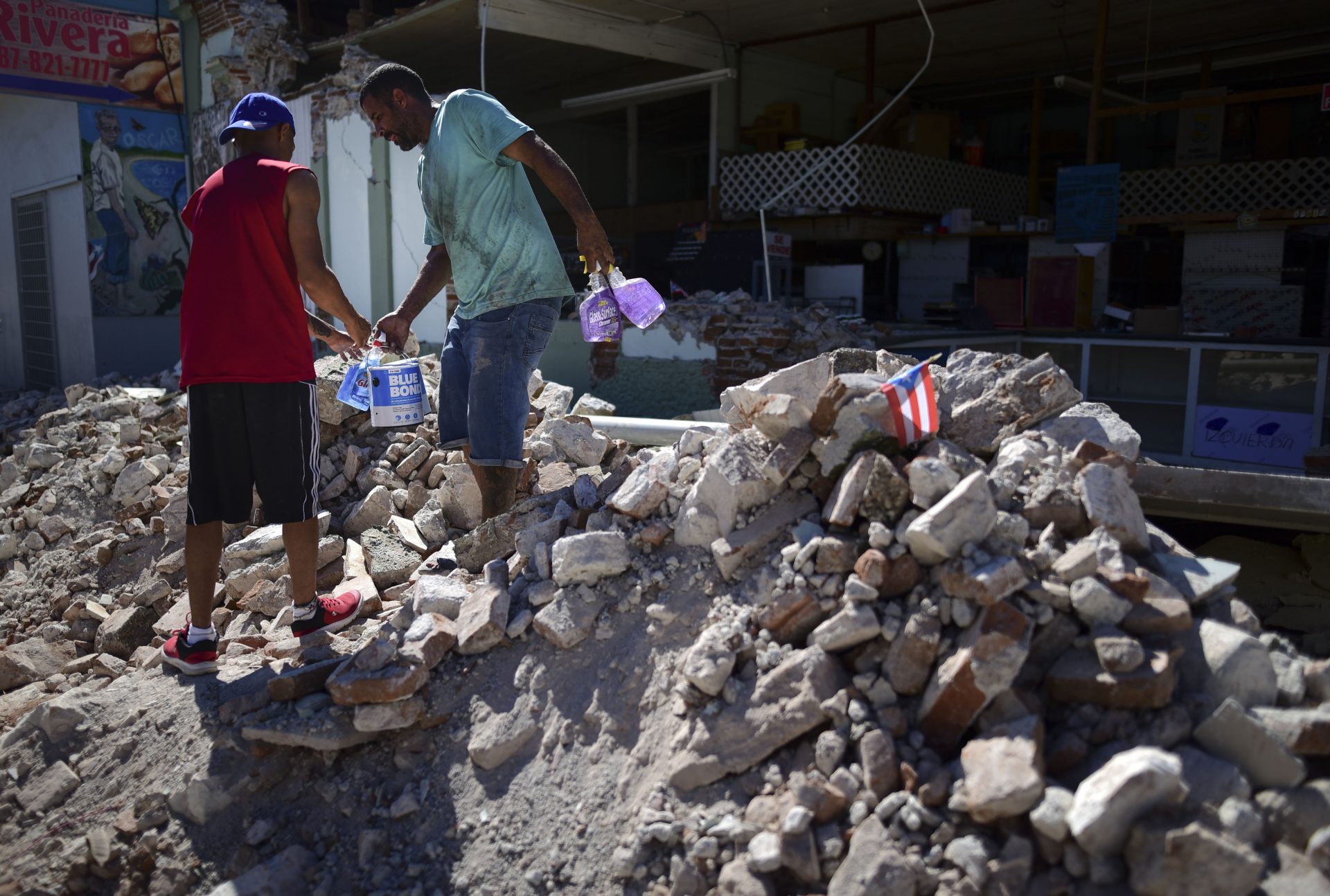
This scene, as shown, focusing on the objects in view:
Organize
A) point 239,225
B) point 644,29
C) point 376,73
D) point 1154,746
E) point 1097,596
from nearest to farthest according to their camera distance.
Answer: point 1154,746 < point 1097,596 < point 239,225 < point 376,73 < point 644,29

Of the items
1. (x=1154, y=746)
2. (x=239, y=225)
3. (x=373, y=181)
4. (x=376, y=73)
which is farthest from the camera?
(x=373, y=181)

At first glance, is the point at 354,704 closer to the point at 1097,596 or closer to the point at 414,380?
the point at 414,380

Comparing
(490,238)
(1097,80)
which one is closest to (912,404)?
(490,238)

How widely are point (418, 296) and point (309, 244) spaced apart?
23.2 inches

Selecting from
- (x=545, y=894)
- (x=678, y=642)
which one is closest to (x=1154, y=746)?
(x=678, y=642)

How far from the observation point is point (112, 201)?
10031 mm

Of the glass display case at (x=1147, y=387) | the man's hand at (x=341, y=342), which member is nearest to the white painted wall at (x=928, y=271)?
the glass display case at (x=1147, y=387)

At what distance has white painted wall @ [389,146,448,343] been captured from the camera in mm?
7988

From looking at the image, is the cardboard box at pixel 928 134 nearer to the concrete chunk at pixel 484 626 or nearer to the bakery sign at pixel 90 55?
the bakery sign at pixel 90 55

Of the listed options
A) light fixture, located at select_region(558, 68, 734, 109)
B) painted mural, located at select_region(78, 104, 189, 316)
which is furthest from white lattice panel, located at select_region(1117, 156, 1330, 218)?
painted mural, located at select_region(78, 104, 189, 316)

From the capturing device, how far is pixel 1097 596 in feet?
7.07

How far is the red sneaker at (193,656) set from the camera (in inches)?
120

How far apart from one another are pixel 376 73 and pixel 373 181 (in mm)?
5066

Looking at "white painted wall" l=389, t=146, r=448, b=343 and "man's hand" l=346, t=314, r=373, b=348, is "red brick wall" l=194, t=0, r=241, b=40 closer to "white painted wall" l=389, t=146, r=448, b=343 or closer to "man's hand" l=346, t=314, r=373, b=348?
"white painted wall" l=389, t=146, r=448, b=343
